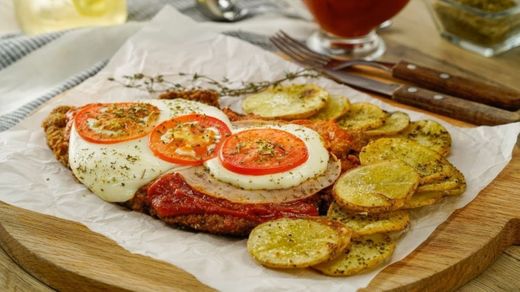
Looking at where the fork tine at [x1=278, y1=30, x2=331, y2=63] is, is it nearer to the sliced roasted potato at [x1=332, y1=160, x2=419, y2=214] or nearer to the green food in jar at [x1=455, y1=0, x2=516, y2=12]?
the green food in jar at [x1=455, y1=0, x2=516, y2=12]

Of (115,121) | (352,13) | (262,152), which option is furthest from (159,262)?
(352,13)

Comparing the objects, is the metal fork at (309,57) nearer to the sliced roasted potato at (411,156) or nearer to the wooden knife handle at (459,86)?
the wooden knife handle at (459,86)

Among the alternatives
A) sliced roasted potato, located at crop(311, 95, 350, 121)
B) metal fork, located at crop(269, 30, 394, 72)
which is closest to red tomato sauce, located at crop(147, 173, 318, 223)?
sliced roasted potato, located at crop(311, 95, 350, 121)

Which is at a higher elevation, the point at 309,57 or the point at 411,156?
the point at 411,156

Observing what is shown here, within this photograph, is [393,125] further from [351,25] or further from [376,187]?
[351,25]

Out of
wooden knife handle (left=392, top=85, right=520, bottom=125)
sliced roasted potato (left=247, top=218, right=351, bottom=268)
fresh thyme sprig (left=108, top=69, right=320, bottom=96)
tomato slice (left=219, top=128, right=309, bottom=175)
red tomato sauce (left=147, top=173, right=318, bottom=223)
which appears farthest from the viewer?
fresh thyme sprig (left=108, top=69, right=320, bottom=96)
